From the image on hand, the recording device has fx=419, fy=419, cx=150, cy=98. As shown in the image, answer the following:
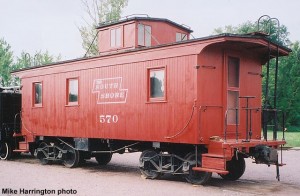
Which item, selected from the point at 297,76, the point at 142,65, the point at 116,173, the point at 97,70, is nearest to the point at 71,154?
the point at 116,173

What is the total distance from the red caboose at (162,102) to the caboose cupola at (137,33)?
0.04m

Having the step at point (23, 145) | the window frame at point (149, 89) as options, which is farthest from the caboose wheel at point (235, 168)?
the step at point (23, 145)

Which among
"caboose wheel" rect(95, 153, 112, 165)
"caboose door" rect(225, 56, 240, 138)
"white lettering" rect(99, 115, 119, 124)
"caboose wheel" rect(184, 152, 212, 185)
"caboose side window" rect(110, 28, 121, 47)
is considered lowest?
"caboose wheel" rect(95, 153, 112, 165)

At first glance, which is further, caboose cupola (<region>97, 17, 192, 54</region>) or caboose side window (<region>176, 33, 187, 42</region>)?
caboose side window (<region>176, 33, 187, 42</region>)

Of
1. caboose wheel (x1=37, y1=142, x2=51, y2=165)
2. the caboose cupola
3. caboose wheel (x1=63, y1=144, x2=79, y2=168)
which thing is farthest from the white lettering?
caboose wheel (x1=37, y1=142, x2=51, y2=165)

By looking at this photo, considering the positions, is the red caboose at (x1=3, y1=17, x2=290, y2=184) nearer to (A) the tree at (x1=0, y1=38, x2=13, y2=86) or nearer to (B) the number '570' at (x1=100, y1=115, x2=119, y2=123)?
(B) the number '570' at (x1=100, y1=115, x2=119, y2=123)

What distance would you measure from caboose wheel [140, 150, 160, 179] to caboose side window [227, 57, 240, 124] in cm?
230

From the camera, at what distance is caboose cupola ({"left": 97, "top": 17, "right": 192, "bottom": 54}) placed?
1450 centimetres

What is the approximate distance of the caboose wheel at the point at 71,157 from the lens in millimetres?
14414

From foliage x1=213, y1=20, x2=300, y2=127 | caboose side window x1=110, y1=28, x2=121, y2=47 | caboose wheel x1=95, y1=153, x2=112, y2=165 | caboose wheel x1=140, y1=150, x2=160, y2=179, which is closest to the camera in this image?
caboose wheel x1=140, y1=150, x2=160, y2=179

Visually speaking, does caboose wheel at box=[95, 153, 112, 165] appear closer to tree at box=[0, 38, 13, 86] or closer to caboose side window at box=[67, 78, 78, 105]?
caboose side window at box=[67, 78, 78, 105]

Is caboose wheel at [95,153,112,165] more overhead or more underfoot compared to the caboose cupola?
more underfoot

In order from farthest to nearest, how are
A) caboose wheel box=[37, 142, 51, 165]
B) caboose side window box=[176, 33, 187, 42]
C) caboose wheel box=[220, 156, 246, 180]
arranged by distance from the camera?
caboose side window box=[176, 33, 187, 42] → caboose wheel box=[37, 142, 51, 165] → caboose wheel box=[220, 156, 246, 180]

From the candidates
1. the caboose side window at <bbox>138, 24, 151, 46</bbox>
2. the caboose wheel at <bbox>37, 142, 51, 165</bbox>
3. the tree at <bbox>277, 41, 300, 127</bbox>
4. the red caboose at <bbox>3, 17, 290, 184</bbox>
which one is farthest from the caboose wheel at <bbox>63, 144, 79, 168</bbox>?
the tree at <bbox>277, 41, 300, 127</bbox>
